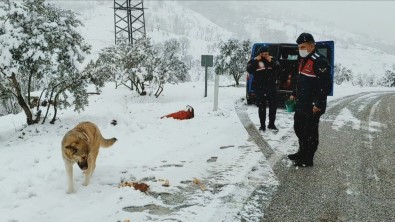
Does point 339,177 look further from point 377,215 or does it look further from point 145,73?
point 145,73

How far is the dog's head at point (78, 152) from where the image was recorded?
14.5ft

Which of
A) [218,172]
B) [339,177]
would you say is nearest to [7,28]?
[218,172]

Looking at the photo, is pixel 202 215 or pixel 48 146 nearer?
pixel 202 215

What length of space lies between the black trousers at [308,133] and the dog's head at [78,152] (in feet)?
11.3

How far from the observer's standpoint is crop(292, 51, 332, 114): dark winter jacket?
5457 mm

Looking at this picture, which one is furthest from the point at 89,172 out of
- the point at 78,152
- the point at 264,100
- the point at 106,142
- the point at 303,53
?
the point at 264,100

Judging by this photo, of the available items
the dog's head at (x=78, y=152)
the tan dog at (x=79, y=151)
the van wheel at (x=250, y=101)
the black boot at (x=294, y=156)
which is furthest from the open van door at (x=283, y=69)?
the dog's head at (x=78, y=152)

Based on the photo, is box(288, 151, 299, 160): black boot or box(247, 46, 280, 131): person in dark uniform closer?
box(288, 151, 299, 160): black boot

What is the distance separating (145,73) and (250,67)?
551 inches

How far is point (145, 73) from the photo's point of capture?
71.3 feet

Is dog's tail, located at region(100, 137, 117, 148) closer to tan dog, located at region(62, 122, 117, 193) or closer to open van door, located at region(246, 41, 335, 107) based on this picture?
Result: tan dog, located at region(62, 122, 117, 193)

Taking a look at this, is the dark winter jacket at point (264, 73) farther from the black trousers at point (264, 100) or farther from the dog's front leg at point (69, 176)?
the dog's front leg at point (69, 176)

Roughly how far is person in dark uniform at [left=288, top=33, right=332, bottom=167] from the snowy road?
0.35m

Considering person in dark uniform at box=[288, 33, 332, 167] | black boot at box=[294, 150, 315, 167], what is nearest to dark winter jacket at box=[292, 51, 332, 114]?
person in dark uniform at box=[288, 33, 332, 167]
